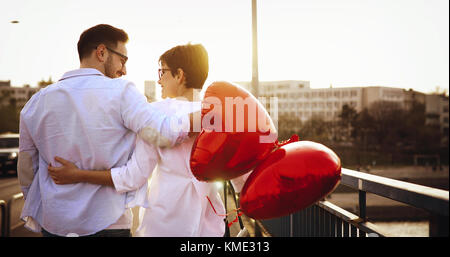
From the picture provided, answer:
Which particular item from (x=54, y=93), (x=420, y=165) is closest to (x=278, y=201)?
(x=54, y=93)

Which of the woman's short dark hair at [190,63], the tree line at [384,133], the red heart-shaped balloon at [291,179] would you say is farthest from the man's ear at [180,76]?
the tree line at [384,133]

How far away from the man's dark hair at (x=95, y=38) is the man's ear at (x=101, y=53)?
16mm

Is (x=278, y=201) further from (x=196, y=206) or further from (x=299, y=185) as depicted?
(x=196, y=206)

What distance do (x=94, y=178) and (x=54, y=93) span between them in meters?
0.39

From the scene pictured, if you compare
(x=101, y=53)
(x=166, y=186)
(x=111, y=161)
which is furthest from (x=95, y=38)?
(x=166, y=186)

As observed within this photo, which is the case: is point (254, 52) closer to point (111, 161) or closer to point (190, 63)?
point (190, 63)

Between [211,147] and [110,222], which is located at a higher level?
[211,147]

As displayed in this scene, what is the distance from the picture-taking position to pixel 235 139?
1.40 m

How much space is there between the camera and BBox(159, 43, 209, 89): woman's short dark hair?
66.5 inches

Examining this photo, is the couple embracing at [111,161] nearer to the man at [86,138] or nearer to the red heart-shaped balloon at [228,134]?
the man at [86,138]

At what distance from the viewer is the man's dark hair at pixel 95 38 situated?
5.76 feet

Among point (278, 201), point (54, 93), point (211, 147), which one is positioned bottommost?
point (278, 201)

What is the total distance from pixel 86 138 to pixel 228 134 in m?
0.60

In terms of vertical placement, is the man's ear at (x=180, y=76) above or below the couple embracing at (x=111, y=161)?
above
